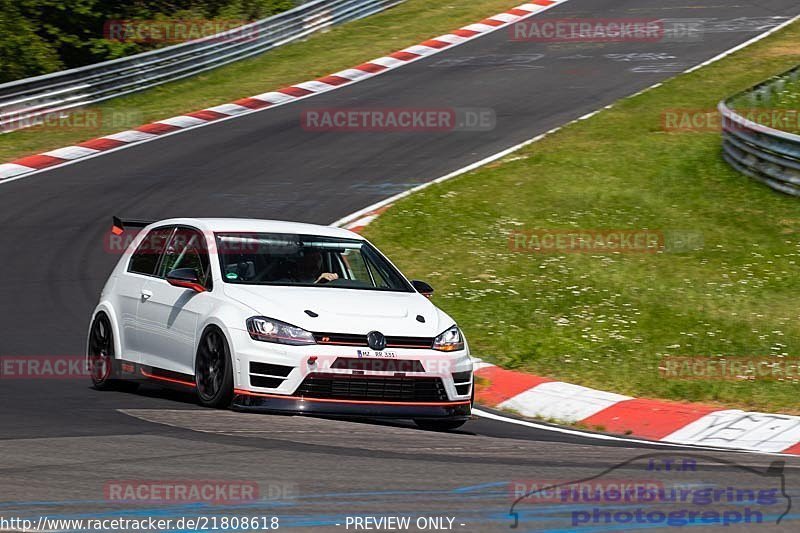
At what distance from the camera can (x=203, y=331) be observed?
30.2 feet

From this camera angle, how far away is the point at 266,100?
81.9ft

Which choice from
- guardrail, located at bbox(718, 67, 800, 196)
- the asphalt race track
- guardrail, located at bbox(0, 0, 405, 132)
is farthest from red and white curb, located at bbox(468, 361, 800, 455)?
guardrail, located at bbox(0, 0, 405, 132)

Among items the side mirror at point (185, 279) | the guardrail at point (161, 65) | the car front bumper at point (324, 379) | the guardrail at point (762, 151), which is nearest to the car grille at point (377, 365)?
the car front bumper at point (324, 379)

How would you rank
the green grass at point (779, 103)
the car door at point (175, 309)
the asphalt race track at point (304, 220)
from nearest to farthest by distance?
the asphalt race track at point (304, 220) → the car door at point (175, 309) → the green grass at point (779, 103)

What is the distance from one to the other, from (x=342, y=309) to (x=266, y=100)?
16.5 metres

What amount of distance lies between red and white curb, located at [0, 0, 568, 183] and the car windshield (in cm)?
1078

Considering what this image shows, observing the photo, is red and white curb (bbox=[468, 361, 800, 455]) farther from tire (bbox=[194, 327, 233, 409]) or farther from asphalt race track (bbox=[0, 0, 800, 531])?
tire (bbox=[194, 327, 233, 409])

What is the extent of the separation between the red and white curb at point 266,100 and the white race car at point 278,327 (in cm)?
1013

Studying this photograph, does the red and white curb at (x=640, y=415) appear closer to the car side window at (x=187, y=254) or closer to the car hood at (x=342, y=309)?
the car hood at (x=342, y=309)

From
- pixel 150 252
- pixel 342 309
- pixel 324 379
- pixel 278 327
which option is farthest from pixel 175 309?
pixel 324 379

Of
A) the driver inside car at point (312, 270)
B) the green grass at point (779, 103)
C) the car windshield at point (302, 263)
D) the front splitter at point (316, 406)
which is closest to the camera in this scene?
the front splitter at point (316, 406)

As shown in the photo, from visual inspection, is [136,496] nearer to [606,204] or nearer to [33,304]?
[33,304]

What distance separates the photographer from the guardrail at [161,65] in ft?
76.4

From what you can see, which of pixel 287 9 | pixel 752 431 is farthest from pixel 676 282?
pixel 287 9
